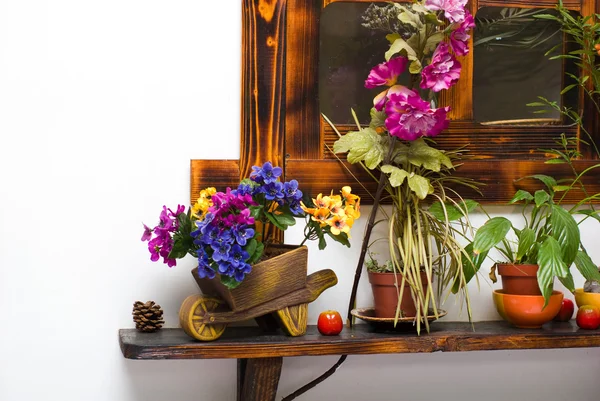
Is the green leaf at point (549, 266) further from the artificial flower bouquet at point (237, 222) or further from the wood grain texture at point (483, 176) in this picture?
the artificial flower bouquet at point (237, 222)

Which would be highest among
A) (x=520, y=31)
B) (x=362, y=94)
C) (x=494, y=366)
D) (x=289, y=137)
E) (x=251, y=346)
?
(x=520, y=31)

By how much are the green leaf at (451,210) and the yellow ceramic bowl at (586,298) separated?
385mm

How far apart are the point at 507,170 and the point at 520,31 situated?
0.47 metres

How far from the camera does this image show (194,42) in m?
1.84

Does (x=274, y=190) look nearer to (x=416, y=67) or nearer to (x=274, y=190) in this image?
(x=274, y=190)

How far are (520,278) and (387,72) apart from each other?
62 centimetres

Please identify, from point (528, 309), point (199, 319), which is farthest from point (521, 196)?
point (199, 319)

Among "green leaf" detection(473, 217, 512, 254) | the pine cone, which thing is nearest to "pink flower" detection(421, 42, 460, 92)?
"green leaf" detection(473, 217, 512, 254)

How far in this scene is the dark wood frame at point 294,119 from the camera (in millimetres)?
1848

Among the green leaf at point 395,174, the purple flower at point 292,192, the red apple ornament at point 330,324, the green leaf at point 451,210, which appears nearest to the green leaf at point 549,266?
the green leaf at point 451,210

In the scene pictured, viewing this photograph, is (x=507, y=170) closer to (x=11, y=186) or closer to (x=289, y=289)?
(x=289, y=289)

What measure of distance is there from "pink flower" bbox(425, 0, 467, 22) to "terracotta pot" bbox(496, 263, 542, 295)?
629mm

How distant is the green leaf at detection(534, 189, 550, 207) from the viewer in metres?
1.82

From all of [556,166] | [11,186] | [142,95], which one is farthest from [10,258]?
[556,166]
